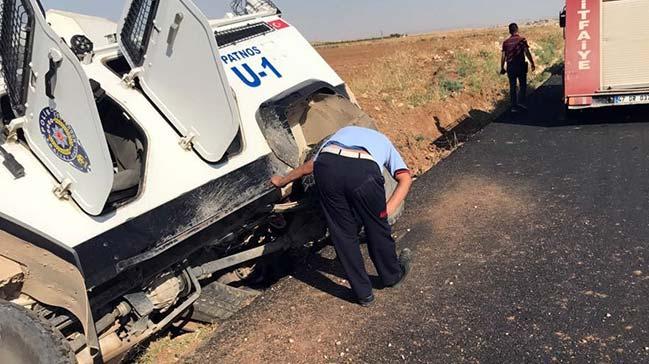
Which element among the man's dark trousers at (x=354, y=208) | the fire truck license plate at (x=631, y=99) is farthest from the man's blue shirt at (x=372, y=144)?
the fire truck license plate at (x=631, y=99)

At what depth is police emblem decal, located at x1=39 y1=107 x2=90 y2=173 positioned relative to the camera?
374 centimetres

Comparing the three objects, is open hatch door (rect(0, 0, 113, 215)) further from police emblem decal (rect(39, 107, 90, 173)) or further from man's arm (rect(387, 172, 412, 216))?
man's arm (rect(387, 172, 412, 216))

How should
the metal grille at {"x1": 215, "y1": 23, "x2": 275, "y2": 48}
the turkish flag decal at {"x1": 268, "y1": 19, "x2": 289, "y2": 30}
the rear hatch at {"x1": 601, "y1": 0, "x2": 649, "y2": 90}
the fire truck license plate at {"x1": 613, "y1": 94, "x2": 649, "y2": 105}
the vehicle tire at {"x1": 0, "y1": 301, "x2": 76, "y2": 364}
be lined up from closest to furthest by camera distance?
the vehicle tire at {"x1": 0, "y1": 301, "x2": 76, "y2": 364}, the metal grille at {"x1": 215, "y1": 23, "x2": 275, "y2": 48}, the turkish flag decal at {"x1": 268, "y1": 19, "x2": 289, "y2": 30}, the rear hatch at {"x1": 601, "y1": 0, "x2": 649, "y2": 90}, the fire truck license plate at {"x1": 613, "y1": 94, "x2": 649, "y2": 105}

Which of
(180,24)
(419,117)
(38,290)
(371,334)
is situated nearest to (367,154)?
(371,334)

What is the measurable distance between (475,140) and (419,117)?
267 cm

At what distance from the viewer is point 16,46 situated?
3.81m

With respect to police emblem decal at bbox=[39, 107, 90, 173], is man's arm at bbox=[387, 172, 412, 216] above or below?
below

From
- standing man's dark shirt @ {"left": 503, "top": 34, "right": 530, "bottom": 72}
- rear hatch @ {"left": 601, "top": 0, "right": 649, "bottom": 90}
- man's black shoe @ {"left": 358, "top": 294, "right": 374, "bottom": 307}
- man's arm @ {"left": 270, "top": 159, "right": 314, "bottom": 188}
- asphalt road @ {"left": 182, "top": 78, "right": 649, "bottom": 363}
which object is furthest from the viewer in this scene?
standing man's dark shirt @ {"left": 503, "top": 34, "right": 530, "bottom": 72}

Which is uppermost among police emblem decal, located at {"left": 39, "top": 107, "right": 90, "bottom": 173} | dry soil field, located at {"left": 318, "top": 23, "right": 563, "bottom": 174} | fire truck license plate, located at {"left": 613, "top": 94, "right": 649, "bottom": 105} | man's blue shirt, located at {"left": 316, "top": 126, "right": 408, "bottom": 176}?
police emblem decal, located at {"left": 39, "top": 107, "right": 90, "bottom": 173}

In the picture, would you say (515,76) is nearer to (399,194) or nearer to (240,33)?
(240,33)

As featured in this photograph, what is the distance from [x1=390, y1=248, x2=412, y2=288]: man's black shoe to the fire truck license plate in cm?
687

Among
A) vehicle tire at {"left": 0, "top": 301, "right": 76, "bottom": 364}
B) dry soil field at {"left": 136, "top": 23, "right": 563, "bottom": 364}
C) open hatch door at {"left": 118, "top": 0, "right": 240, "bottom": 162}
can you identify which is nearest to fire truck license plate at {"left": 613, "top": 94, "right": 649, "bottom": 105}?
dry soil field at {"left": 136, "top": 23, "right": 563, "bottom": 364}

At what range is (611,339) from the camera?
403cm

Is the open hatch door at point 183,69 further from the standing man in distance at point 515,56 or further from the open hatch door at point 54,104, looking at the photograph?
the standing man in distance at point 515,56
